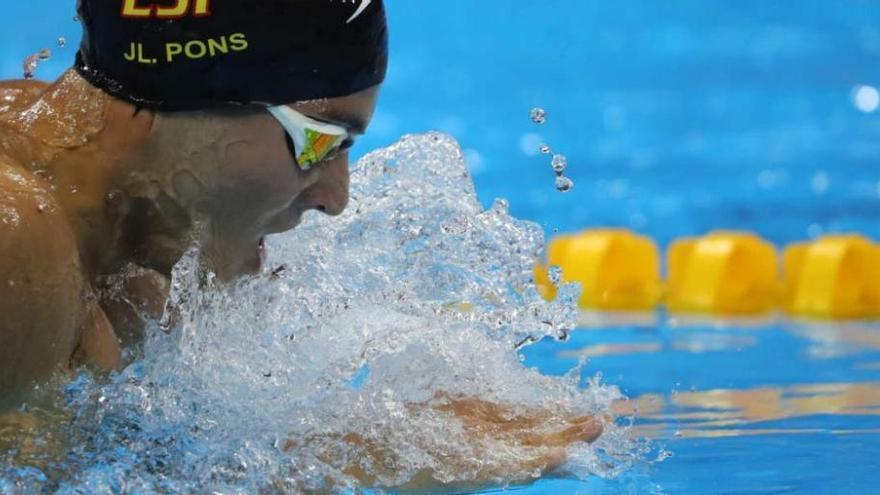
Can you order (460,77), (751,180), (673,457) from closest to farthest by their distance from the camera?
(673,457) → (751,180) → (460,77)

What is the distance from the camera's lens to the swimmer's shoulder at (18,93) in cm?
207

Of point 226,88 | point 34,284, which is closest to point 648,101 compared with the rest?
point 226,88

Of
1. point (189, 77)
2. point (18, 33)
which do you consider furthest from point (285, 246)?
point (18, 33)

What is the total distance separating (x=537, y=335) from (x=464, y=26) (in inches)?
259

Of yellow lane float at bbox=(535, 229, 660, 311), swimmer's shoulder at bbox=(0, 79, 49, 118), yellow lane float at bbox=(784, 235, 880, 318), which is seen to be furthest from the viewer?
yellow lane float at bbox=(535, 229, 660, 311)

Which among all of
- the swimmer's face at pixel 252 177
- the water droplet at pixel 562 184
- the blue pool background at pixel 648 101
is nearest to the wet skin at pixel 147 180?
the swimmer's face at pixel 252 177

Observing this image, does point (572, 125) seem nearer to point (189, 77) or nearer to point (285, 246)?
point (285, 246)

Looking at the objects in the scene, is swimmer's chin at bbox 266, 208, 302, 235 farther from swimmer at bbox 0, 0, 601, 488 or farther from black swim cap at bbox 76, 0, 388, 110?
black swim cap at bbox 76, 0, 388, 110

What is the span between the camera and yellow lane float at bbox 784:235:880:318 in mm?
4922

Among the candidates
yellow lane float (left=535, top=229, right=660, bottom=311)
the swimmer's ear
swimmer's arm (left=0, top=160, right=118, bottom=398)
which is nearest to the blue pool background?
yellow lane float (left=535, top=229, right=660, bottom=311)

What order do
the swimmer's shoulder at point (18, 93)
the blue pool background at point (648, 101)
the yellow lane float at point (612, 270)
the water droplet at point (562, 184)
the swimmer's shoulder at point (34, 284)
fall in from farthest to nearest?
the blue pool background at point (648, 101)
the yellow lane float at point (612, 270)
the water droplet at point (562, 184)
the swimmer's shoulder at point (18, 93)
the swimmer's shoulder at point (34, 284)

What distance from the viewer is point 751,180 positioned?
23.8ft

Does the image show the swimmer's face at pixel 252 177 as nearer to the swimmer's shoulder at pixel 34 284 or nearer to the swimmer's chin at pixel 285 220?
the swimmer's chin at pixel 285 220

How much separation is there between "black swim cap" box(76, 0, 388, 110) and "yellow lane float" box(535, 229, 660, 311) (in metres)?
3.37
